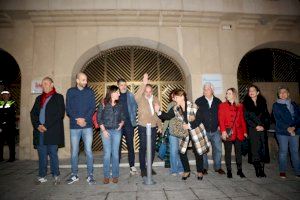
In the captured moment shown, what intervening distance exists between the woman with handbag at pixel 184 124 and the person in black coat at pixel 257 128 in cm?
119

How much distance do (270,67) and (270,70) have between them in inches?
5.0

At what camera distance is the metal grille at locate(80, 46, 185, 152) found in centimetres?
816

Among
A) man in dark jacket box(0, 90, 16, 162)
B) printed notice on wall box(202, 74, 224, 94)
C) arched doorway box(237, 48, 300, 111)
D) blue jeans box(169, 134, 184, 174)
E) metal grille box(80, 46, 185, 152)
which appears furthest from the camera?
arched doorway box(237, 48, 300, 111)

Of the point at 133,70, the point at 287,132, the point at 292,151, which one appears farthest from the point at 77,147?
the point at 292,151

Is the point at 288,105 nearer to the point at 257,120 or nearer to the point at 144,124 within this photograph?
the point at 257,120

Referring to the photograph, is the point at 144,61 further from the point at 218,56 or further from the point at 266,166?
the point at 266,166

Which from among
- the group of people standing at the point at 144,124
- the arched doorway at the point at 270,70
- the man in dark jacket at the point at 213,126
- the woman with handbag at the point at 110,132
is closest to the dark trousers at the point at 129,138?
the group of people standing at the point at 144,124

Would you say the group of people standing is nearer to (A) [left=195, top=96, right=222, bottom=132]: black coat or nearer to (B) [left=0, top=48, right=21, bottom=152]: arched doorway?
(A) [left=195, top=96, right=222, bottom=132]: black coat

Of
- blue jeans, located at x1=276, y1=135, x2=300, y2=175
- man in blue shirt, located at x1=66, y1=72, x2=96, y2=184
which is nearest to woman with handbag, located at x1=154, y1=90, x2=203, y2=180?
man in blue shirt, located at x1=66, y1=72, x2=96, y2=184

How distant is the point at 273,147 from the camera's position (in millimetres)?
6789

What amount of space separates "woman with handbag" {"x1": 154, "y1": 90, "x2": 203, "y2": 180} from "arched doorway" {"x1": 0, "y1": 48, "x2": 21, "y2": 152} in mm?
5942

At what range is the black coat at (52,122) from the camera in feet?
14.8

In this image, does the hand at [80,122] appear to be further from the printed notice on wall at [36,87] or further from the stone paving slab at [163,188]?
the printed notice on wall at [36,87]

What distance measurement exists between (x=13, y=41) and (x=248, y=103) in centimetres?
745
